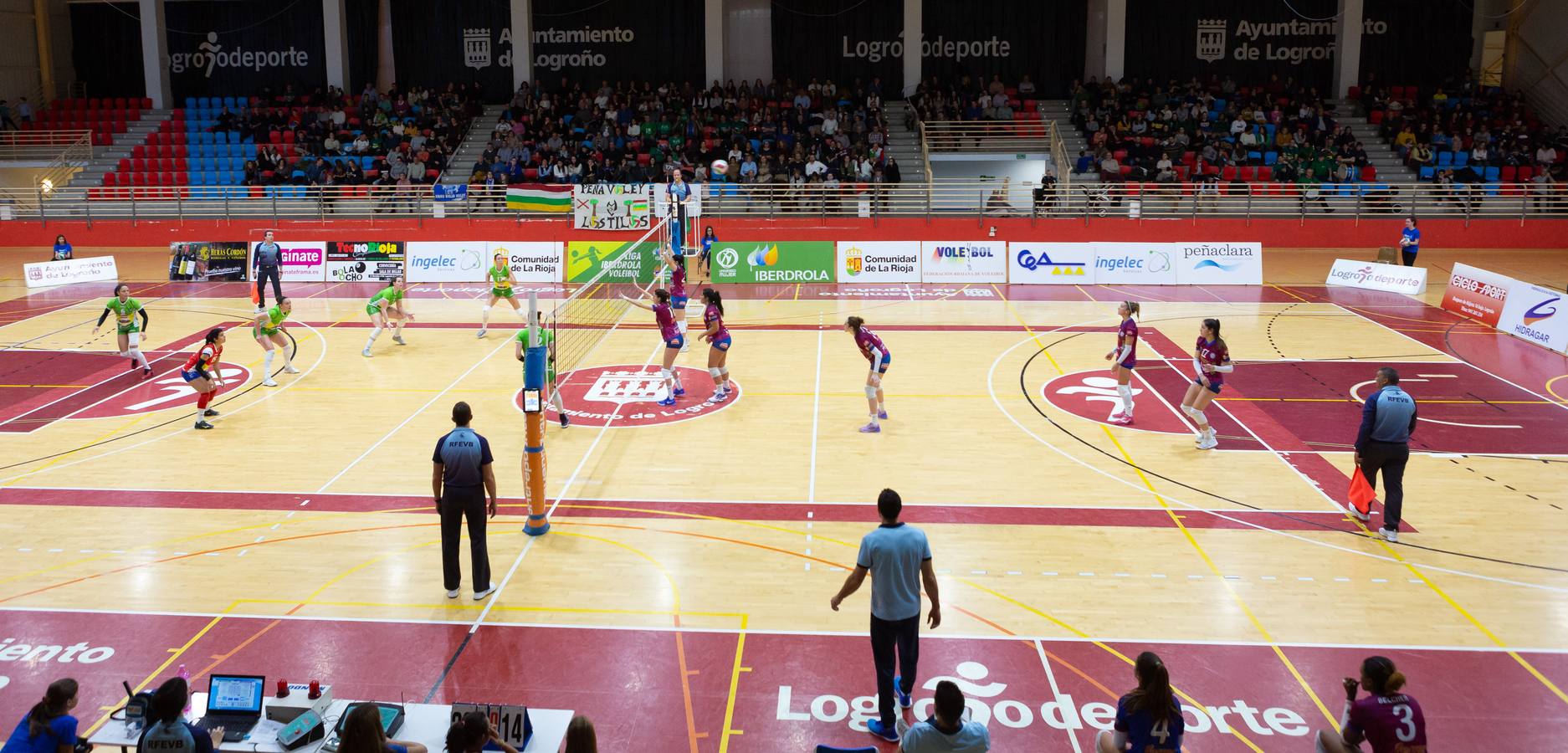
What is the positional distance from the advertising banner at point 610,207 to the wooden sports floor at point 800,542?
53.4 ft

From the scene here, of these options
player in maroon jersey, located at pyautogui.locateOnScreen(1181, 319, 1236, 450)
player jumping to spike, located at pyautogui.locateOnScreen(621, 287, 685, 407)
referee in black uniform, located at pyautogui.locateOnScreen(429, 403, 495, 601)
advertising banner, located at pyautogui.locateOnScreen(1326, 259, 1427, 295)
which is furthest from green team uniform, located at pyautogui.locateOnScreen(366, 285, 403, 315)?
advertising banner, located at pyautogui.locateOnScreen(1326, 259, 1427, 295)

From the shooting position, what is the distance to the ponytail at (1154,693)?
635cm

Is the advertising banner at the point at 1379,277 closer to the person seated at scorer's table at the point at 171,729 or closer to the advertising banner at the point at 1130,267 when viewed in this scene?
the advertising banner at the point at 1130,267

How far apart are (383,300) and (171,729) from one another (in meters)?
15.9

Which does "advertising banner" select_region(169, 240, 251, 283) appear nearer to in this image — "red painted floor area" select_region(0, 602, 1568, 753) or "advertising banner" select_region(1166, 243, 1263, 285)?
"red painted floor area" select_region(0, 602, 1568, 753)

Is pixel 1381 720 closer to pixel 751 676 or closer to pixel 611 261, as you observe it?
pixel 751 676

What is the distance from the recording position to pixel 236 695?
691 centimetres

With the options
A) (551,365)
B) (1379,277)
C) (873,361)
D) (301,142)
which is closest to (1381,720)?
(873,361)

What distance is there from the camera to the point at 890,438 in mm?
15969

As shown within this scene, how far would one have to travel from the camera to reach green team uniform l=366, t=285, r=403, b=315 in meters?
21.1

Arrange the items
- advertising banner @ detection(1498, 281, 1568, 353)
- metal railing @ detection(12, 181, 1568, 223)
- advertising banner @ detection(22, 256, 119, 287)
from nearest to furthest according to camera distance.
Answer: advertising banner @ detection(1498, 281, 1568, 353), advertising banner @ detection(22, 256, 119, 287), metal railing @ detection(12, 181, 1568, 223)

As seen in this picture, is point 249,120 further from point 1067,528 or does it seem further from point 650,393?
point 1067,528

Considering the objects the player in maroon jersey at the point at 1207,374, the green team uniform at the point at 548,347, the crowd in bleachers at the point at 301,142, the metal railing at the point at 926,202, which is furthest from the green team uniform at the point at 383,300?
the crowd in bleachers at the point at 301,142

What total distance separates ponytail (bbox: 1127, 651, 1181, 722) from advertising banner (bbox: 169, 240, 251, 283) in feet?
102
